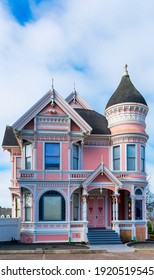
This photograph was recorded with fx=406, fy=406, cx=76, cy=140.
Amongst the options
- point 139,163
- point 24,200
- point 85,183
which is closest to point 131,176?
point 139,163

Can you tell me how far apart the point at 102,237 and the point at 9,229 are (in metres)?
6.16

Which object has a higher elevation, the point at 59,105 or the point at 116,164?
the point at 59,105

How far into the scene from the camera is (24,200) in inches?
1049

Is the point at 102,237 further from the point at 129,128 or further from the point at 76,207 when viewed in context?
the point at 129,128

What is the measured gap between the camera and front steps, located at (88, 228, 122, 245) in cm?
2508

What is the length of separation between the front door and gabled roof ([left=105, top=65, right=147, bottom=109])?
675 centimetres

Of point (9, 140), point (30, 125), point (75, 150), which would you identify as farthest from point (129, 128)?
point (9, 140)

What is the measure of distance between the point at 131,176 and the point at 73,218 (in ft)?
15.7

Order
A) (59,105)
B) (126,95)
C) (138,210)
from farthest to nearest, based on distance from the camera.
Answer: (126,95) → (138,210) → (59,105)

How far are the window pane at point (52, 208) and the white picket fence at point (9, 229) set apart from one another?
7.23 feet

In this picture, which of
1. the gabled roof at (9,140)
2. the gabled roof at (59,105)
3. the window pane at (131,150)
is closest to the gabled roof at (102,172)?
the window pane at (131,150)

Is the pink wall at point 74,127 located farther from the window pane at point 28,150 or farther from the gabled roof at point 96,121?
the window pane at point 28,150

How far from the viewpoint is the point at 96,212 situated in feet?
91.4

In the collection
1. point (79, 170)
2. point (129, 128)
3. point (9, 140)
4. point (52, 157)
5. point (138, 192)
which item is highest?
point (129, 128)
